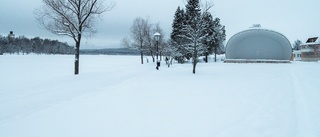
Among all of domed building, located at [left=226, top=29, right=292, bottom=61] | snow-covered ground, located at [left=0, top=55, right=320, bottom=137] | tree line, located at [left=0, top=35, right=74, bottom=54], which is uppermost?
tree line, located at [left=0, top=35, right=74, bottom=54]

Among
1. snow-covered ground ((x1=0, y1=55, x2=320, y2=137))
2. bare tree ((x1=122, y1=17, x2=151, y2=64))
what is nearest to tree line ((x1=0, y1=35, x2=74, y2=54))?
bare tree ((x1=122, y1=17, x2=151, y2=64))

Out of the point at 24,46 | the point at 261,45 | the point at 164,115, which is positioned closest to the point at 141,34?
the point at 261,45

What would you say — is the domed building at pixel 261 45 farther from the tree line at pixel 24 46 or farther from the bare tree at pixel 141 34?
the tree line at pixel 24 46

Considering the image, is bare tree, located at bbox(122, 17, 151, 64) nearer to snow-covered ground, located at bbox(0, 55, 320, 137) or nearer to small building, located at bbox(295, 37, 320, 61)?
snow-covered ground, located at bbox(0, 55, 320, 137)

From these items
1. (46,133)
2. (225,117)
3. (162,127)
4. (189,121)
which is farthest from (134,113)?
(225,117)

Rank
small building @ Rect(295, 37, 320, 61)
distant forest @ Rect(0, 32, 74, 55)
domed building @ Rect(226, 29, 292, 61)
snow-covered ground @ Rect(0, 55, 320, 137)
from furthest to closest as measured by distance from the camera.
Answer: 1. distant forest @ Rect(0, 32, 74, 55)
2. small building @ Rect(295, 37, 320, 61)
3. domed building @ Rect(226, 29, 292, 61)
4. snow-covered ground @ Rect(0, 55, 320, 137)

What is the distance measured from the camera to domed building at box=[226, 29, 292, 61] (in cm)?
3112

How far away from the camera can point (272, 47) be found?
31859mm

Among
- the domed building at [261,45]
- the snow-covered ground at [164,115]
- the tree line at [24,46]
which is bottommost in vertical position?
the snow-covered ground at [164,115]

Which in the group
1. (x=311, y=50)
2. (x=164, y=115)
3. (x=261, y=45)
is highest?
(x=311, y=50)

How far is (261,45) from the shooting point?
105 feet

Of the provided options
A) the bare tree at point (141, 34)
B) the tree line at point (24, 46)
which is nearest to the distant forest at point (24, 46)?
the tree line at point (24, 46)

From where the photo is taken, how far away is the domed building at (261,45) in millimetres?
31125

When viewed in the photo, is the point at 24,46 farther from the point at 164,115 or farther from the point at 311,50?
the point at 311,50
